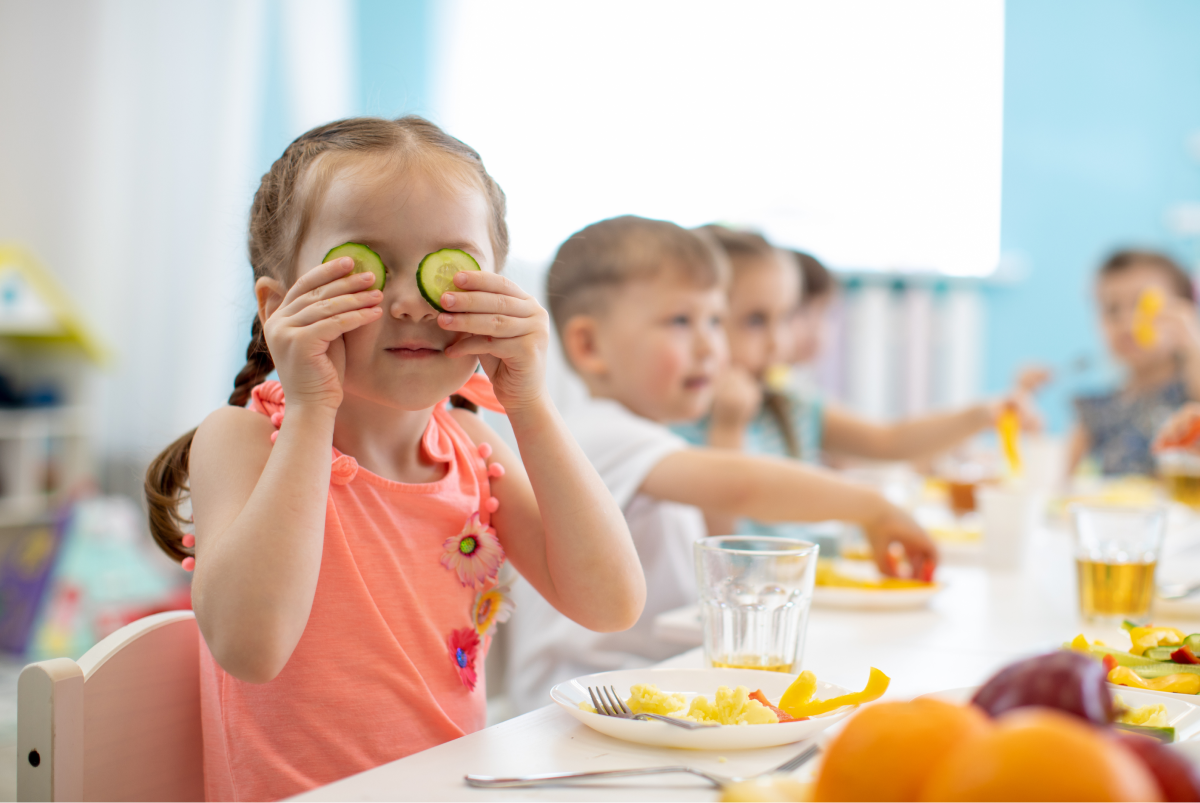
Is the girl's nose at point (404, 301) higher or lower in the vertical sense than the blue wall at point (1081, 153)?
lower

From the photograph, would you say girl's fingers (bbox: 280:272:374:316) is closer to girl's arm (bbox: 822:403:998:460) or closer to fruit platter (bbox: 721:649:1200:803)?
fruit platter (bbox: 721:649:1200:803)

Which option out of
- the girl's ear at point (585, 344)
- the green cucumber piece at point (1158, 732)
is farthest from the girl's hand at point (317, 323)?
the girl's ear at point (585, 344)

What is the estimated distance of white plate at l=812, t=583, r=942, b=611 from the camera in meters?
1.11

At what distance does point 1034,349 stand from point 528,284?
3.29 metres

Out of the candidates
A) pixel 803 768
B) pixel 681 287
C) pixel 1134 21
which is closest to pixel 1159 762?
pixel 803 768

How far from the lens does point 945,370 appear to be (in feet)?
15.3

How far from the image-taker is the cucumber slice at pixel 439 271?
2.36ft

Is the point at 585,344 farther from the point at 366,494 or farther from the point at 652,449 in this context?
the point at 366,494

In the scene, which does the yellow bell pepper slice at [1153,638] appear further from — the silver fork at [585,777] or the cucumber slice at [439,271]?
the cucumber slice at [439,271]

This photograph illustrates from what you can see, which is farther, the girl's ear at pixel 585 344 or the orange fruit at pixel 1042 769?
the girl's ear at pixel 585 344

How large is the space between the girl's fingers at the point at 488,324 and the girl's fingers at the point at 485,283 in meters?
0.02

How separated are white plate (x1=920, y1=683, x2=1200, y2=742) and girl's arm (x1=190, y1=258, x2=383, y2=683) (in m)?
0.44

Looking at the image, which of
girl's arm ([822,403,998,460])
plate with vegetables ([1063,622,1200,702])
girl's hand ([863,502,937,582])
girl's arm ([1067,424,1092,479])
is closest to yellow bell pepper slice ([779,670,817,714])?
plate with vegetables ([1063,622,1200,702])

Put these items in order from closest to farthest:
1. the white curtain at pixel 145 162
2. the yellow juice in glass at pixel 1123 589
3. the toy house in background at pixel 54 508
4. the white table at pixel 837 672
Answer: the white table at pixel 837 672 < the yellow juice in glass at pixel 1123 589 < the toy house in background at pixel 54 508 < the white curtain at pixel 145 162
